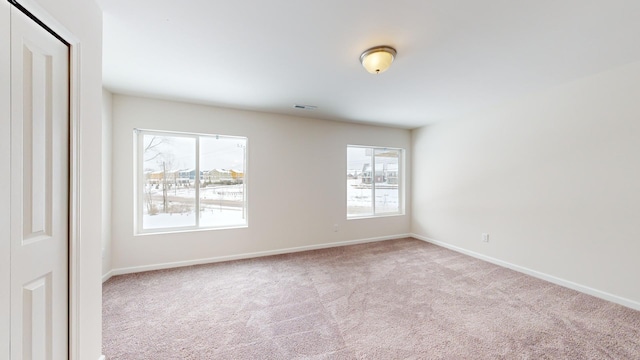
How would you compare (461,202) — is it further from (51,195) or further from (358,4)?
(51,195)

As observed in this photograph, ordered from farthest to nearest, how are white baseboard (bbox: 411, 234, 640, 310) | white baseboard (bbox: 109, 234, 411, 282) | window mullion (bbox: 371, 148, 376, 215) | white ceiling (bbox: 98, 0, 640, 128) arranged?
window mullion (bbox: 371, 148, 376, 215), white baseboard (bbox: 109, 234, 411, 282), white baseboard (bbox: 411, 234, 640, 310), white ceiling (bbox: 98, 0, 640, 128)

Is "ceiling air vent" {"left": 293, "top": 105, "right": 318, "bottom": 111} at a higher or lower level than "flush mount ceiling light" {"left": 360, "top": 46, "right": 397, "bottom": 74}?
higher

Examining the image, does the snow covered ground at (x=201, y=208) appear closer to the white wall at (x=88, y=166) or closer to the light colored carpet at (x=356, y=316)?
the light colored carpet at (x=356, y=316)

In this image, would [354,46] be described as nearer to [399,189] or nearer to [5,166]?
[5,166]

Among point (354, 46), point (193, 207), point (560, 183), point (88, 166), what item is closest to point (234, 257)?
point (193, 207)

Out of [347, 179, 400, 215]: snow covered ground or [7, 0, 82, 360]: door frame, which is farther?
[347, 179, 400, 215]: snow covered ground

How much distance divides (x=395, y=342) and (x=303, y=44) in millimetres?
2547

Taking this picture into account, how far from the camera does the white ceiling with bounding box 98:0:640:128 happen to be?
156 cm

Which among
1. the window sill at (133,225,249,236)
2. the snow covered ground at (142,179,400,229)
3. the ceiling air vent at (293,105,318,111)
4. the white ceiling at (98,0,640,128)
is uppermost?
the white ceiling at (98,0,640,128)

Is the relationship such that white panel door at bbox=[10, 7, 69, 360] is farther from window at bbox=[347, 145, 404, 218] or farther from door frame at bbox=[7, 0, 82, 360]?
window at bbox=[347, 145, 404, 218]

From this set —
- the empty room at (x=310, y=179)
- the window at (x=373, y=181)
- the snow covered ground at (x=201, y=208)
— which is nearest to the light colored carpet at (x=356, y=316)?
the empty room at (x=310, y=179)

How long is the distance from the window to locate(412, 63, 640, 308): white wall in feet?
3.80

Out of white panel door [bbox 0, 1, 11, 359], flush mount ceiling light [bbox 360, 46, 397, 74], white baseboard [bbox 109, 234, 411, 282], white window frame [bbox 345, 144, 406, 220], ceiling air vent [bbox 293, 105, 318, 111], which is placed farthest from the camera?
white window frame [bbox 345, 144, 406, 220]

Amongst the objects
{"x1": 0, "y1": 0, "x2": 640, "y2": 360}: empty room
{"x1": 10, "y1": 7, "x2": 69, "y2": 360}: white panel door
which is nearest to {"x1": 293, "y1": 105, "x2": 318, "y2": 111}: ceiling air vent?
{"x1": 0, "y1": 0, "x2": 640, "y2": 360}: empty room
